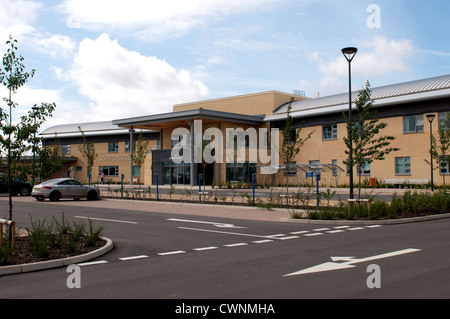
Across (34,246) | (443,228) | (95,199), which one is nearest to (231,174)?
(95,199)

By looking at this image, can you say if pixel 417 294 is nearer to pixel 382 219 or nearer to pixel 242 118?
pixel 382 219

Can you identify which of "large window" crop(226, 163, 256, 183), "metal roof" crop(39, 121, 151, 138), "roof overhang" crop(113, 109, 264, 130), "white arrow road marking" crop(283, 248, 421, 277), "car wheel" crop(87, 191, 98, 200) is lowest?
"white arrow road marking" crop(283, 248, 421, 277)

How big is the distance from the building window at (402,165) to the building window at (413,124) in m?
2.33

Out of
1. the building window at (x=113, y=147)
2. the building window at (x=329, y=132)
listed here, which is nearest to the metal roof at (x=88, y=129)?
the building window at (x=113, y=147)

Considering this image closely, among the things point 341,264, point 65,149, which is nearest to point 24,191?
point 341,264

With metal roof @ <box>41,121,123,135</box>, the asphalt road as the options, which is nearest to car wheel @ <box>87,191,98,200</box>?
the asphalt road

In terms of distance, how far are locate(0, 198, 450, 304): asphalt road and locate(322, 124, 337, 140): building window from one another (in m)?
29.7

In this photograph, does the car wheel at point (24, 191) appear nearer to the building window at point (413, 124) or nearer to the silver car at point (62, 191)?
the silver car at point (62, 191)

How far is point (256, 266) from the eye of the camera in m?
7.55

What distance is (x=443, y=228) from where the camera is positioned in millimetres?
12883

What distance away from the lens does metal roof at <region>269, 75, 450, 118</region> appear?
35.2 meters

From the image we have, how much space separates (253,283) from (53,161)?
6150mm

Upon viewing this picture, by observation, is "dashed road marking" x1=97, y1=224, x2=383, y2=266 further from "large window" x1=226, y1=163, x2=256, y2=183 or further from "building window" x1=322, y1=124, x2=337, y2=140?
"large window" x1=226, y1=163, x2=256, y2=183

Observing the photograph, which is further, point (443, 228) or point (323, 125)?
point (323, 125)
